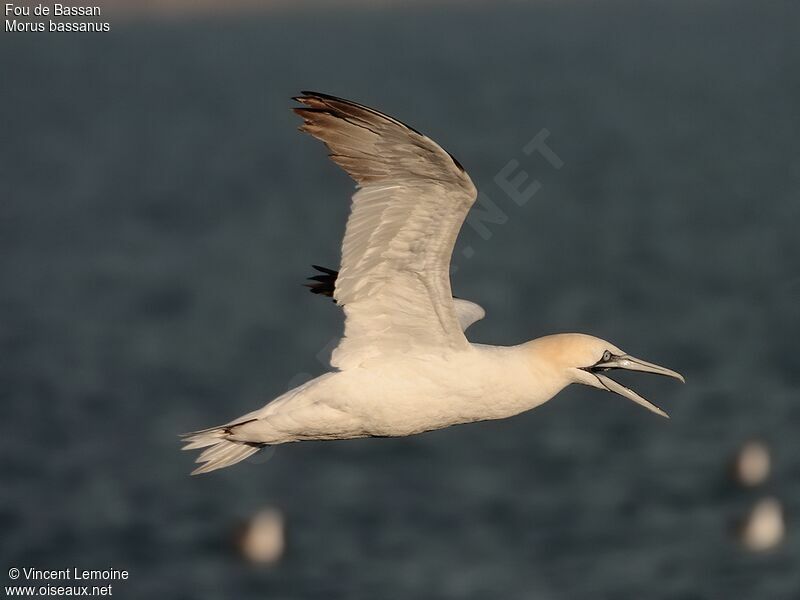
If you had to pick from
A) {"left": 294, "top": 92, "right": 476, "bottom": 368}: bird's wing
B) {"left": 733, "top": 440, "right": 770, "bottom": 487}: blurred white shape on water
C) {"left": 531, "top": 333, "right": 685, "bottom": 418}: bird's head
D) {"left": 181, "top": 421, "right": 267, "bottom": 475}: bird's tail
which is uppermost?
{"left": 733, "top": 440, "right": 770, "bottom": 487}: blurred white shape on water

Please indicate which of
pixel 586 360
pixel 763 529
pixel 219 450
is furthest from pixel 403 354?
pixel 763 529

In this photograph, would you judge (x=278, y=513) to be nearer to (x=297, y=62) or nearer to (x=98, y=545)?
(x=98, y=545)

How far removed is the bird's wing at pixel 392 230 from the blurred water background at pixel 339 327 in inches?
516

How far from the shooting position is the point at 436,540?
89.4 feet

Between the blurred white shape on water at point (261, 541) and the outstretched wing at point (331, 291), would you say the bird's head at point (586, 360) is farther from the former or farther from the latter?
the blurred white shape on water at point (261, 541)

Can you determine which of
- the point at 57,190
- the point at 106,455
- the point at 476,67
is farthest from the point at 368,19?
the point at 106,455

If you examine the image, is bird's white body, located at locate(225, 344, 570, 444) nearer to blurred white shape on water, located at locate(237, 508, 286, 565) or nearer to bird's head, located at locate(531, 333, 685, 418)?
bird's head, located at locate(531, 333, 685, 418)

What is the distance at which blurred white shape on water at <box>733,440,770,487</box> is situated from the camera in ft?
96.2

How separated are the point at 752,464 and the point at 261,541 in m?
8.43

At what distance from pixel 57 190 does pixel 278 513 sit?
3036 cm

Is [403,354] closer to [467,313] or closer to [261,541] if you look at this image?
[467,313]

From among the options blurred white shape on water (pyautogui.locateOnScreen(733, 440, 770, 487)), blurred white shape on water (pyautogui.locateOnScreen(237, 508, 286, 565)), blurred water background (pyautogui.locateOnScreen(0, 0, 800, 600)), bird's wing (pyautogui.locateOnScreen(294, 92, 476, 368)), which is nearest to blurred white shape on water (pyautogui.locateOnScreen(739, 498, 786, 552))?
blurred water background (pyautogui.locateOnScreen(0, 0, 800, 600))

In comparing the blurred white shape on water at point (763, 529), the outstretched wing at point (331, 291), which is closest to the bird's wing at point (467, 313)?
the outstretched wing at point (331, 291)

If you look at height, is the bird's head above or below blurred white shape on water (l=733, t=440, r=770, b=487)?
below
